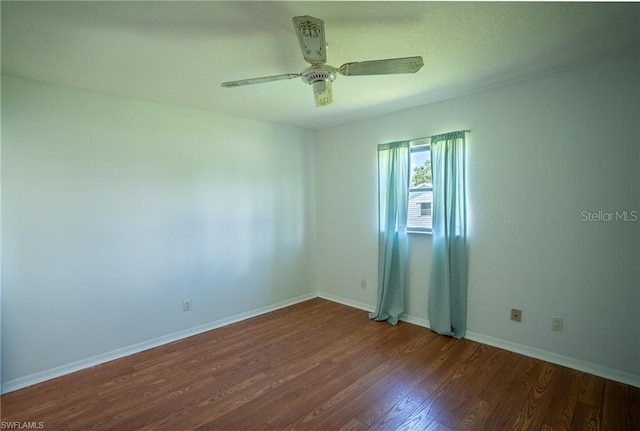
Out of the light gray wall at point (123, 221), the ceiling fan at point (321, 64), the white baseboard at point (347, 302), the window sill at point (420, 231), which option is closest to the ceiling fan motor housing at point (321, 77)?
the ceiling fan at point (321, 64)

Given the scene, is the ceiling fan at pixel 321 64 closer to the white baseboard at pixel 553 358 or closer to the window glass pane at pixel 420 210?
the window glass pane at pixel 420 210

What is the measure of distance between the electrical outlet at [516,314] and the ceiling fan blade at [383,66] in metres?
2.29

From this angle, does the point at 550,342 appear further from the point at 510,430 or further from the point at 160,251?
the point at 160,251

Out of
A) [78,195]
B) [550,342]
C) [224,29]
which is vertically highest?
[224,29]

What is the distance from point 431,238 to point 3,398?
3.77m

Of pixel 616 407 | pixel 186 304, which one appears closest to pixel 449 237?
pixel 616 407

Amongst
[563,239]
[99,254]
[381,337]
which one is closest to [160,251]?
[99,254]

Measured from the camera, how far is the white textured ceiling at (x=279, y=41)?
1.57m

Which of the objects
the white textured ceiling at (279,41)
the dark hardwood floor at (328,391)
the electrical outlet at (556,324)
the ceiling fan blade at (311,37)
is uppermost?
the white textured ceiling at (279,41)

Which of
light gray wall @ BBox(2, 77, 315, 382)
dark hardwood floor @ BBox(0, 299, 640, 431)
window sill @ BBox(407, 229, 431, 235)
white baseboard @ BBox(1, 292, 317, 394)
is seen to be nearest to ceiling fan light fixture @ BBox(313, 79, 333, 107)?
light gray wall @ BBox(2, 77, 315, 382)

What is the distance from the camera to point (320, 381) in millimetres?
2307

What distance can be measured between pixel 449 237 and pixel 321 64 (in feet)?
6.89

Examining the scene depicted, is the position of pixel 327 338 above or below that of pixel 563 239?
below

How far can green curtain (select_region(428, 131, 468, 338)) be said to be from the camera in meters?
2.94
